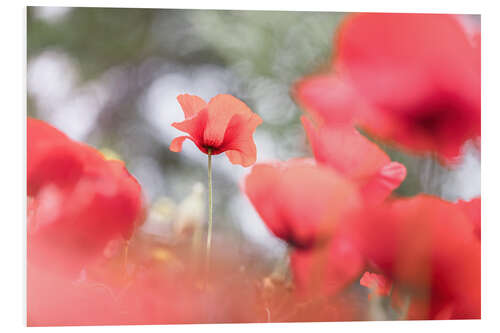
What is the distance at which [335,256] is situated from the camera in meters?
1.42

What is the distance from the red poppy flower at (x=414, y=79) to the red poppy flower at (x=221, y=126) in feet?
1.19

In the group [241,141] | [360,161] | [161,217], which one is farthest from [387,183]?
[161,217]

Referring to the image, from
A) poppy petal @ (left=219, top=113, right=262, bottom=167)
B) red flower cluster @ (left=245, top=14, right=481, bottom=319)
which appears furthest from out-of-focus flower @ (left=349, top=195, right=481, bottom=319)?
poppy petal @ (left=219, top=113, right=262, bottom=167)

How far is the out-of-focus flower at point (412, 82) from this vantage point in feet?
4.00

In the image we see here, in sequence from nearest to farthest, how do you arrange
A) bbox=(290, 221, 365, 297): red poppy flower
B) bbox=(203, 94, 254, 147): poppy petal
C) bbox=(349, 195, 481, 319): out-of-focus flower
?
bbox=(349, 195, 481, 319): out-of-focus flower → bbox=(290, 221, 365, 297): red poppy flower → bbox=(203, 94, 254, 147): poppy petal

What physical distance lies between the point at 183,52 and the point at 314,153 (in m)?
0.48

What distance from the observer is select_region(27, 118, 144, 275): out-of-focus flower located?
1.42 metres

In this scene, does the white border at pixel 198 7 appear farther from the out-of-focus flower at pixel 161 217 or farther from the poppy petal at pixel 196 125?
the poppy petal at pixel 196 125

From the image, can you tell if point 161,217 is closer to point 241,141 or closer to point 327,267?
point 241,141

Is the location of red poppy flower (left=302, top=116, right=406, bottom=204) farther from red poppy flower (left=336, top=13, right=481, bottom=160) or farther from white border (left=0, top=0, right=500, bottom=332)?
white border (left=0, top=0, right=500, bottom=332)

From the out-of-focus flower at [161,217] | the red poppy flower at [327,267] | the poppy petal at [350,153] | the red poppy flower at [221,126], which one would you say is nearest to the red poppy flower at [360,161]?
the poppy petal at [350,153]

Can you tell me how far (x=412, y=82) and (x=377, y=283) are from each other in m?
0.46

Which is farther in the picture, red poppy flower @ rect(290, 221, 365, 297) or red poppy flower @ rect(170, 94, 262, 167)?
red poppy flower @ rect(170, 94, 262, 167)

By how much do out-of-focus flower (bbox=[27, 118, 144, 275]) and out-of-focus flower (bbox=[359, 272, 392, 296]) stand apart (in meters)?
0.61
